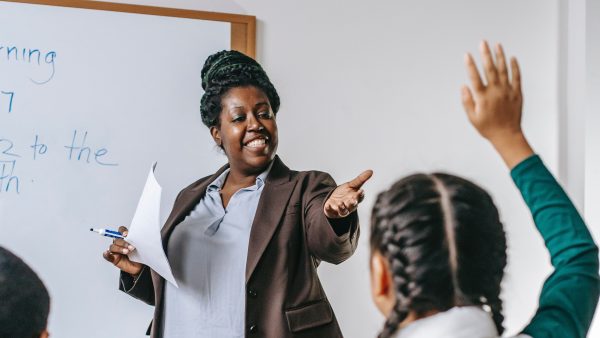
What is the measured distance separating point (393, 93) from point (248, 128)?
0.78 meters

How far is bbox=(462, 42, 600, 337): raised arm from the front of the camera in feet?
2.61

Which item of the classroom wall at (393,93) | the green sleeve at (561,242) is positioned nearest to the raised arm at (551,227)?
the green sleeve at (561,242)

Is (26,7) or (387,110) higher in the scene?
(26,7)

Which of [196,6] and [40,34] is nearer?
[40,34]

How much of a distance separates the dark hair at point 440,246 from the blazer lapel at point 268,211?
698 mm

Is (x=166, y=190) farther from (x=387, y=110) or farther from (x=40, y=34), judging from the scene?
(x=387, y=110)

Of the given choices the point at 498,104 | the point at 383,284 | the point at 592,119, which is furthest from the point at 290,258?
the point at 592,119

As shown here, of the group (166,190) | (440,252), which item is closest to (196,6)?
(166,190)

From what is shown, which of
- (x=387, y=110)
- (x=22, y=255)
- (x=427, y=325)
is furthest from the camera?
(x=387, y=110)

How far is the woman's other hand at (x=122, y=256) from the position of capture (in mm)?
1606

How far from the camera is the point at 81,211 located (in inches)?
77.6

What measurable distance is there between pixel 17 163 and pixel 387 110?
3.49 ft

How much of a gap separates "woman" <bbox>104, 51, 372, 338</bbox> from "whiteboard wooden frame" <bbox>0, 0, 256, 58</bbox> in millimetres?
401

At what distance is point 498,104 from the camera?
0.79m
